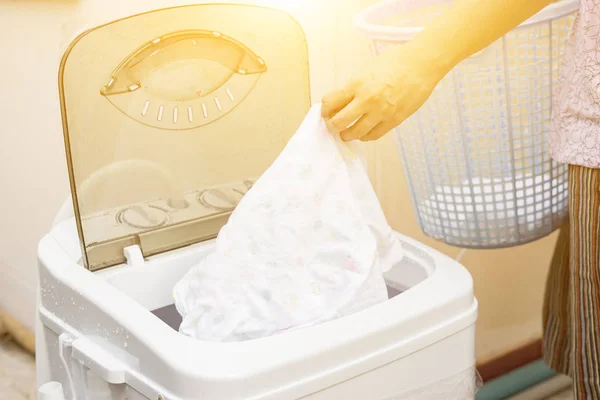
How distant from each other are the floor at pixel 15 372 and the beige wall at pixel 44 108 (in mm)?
87

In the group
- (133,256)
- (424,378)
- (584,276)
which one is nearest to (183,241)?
(133,256)

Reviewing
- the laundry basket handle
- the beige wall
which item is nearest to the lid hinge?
the beige wall

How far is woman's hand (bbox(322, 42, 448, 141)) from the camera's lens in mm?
819

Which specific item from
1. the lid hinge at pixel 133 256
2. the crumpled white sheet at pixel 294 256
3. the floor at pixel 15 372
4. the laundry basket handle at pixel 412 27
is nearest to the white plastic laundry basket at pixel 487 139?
the laundry basket handle at pixel 412 27

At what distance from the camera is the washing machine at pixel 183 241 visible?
77 cm

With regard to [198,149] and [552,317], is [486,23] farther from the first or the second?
[552,317]

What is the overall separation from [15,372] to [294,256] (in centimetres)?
84

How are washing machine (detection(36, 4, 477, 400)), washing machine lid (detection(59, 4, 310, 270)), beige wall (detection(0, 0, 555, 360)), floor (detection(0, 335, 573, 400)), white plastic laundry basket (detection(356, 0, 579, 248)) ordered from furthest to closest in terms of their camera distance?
floor (detection(0, 335, 573, 400)) < beige wall (detection(0, 0, 555, 360)) < white plastic laundry basket (detection(356, 0, 579, 248)) < washing machine lid (detection(59, 4, 310, 270)) < washing machine (detection(36, 4, 477, 400))

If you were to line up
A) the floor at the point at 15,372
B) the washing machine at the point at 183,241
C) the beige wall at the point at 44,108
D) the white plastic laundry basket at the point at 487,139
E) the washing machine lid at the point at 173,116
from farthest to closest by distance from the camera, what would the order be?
1. the floor at the point at 15,372
2. the beige wall at the point at 44,108
3. the white plastic laundry basket at the point at 487,139
4. the washing machine lid at the point at 173,116
5. the washing machine at the point at 183,241

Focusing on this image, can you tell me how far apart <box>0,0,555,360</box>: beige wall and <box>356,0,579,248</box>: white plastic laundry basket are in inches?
8.2

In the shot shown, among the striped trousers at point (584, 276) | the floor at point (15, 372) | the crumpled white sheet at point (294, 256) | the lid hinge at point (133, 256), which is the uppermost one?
the crumpled white sheet at point (294, 256)

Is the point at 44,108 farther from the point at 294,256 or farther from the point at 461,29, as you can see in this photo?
the point at 461,29

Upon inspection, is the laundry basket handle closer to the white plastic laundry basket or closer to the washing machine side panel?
the white plastic laundry basket

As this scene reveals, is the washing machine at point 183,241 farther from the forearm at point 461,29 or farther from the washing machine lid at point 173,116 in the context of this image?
the forearm at point 461,29
